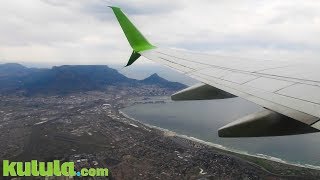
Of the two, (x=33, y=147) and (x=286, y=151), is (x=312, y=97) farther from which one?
(x=33, y=147)

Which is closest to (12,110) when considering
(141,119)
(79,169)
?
(141,119)

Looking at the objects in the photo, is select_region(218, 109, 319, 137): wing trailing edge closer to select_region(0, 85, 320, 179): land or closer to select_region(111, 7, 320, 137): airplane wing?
select_region(111, 7, 320, 137): airplane wing

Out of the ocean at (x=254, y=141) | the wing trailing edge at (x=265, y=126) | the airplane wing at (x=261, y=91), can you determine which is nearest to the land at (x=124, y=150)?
the ocean at (x=254, y=141)

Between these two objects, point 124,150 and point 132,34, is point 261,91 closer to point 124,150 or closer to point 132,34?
point 132,34

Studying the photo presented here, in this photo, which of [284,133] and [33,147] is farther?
[33,147]

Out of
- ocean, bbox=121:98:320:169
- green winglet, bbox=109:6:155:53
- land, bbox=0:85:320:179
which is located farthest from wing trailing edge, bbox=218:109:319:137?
land, bbox=0:85:320:179

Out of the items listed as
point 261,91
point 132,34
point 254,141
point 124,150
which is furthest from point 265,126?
point 254,141
